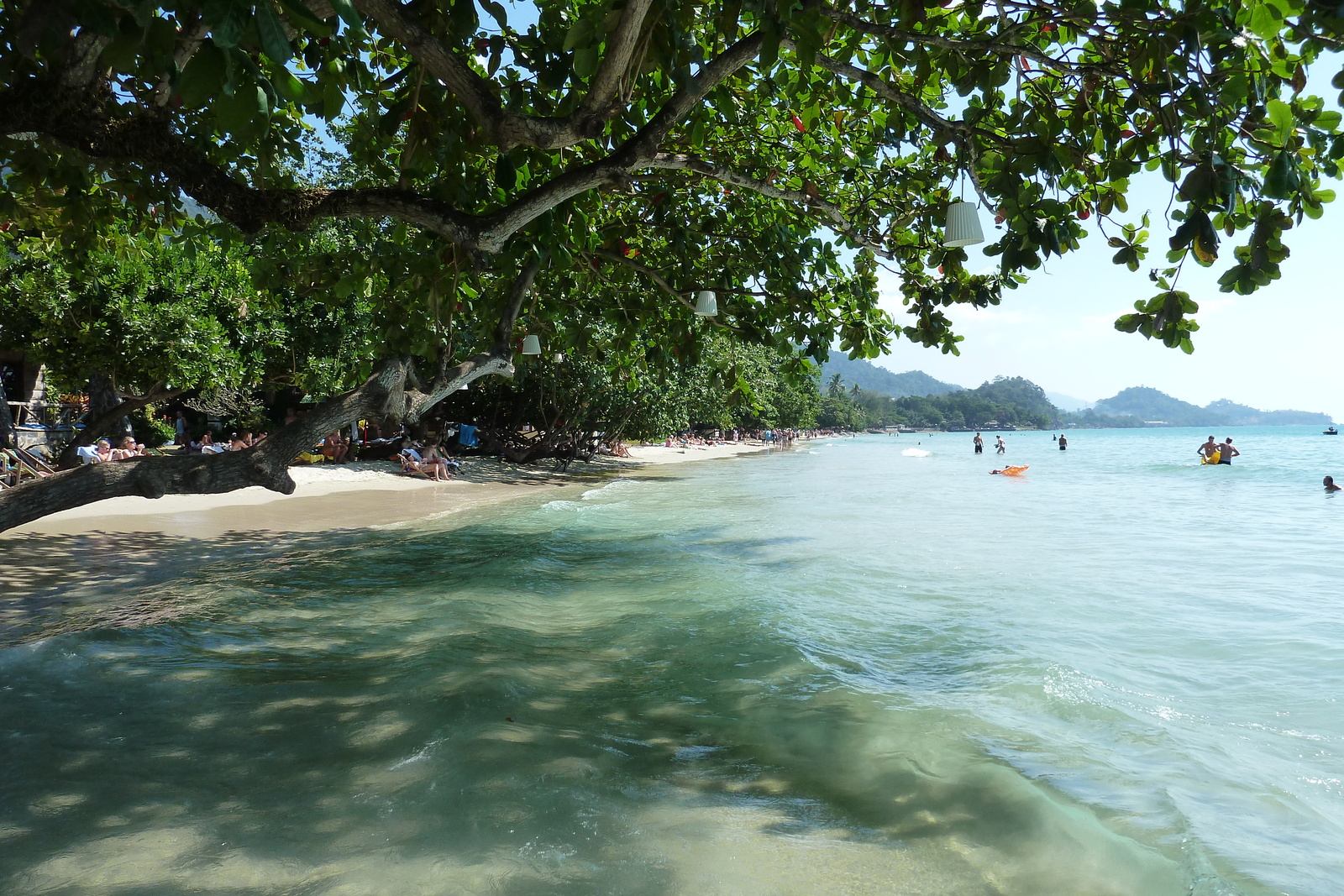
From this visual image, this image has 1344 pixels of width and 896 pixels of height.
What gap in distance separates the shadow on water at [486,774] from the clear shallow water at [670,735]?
0.02 m

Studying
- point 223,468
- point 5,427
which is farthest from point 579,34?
point 5,427

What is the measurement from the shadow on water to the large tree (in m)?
1.49

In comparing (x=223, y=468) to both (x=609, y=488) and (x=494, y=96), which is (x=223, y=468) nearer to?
(x=494, y=96)

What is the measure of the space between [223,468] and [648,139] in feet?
10.3

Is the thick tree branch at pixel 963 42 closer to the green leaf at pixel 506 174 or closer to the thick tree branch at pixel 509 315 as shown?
the green leaf at pixel 506 174

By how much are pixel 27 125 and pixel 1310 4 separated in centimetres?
529

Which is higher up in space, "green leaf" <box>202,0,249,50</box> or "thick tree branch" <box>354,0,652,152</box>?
"thick tree branch" <box>354,0,652,152</box>

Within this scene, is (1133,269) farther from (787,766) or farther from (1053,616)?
(1053,616)

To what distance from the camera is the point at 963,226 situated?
4641mm

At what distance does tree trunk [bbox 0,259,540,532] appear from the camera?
3.92 metres

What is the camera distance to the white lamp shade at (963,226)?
460 cm

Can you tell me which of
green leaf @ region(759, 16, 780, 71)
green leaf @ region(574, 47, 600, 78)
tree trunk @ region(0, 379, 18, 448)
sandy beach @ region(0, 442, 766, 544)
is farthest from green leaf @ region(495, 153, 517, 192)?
tree trunk @ region(0, 379, 18, 448)

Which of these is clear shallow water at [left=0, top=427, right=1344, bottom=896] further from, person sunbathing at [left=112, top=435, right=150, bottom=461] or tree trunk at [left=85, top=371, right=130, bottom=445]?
tree trunk at [left=85, top=371, right=130, bottom=445]

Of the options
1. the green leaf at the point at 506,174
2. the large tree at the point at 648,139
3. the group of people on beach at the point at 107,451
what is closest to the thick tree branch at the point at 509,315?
the large tree at the point at 648,139
